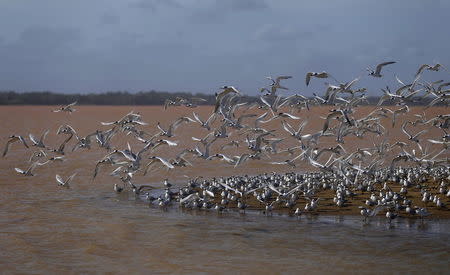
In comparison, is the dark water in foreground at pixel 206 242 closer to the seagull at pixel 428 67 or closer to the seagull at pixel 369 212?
the seagull at pixel 369 212

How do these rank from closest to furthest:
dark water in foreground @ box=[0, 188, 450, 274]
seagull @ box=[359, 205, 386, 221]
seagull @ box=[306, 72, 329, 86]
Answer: dark water in foreground @ box=[0, 188, 450, 274]
seagull @ box=[359, 205, 386, 221]
seagull @ box=[306, 72, 329, 86]

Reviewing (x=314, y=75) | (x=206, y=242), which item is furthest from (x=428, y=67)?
(x=206, y=242)

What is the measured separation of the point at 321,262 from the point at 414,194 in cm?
698

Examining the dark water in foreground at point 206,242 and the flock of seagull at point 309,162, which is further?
the flock of seagull at point 309,162

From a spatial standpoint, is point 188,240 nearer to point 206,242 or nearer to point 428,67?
point 206,242

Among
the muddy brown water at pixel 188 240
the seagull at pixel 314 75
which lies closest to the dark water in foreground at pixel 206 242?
the muddy brown water at pixel 188 240

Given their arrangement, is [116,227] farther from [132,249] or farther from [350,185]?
[350,185]

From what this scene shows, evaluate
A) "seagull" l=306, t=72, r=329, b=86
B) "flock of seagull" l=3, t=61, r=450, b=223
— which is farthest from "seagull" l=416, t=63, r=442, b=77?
"seagull" l=306, t=72, r=329, b=86

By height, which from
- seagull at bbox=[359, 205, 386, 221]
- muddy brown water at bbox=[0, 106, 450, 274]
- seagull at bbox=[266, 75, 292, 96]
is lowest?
muddy brown water at bbox=[0, 106, 450, 274]

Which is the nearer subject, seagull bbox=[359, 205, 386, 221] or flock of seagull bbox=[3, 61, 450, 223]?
seagull bbox=[359, 205, 386, 221]

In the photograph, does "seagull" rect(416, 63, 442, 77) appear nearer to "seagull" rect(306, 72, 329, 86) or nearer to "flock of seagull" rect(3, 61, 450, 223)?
"flock of seagull" rect(3, 61, 450, 223)

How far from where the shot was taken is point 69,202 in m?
19.3

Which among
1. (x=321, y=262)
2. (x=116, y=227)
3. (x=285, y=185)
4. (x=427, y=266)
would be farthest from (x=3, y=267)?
(x=285, y=185)

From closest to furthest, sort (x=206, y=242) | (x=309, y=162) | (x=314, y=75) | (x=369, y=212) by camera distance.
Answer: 1. (x=206, y=242)
2. (x=369, y=212)
3. (x=314, y=75)
4. (x=309, y=162)
